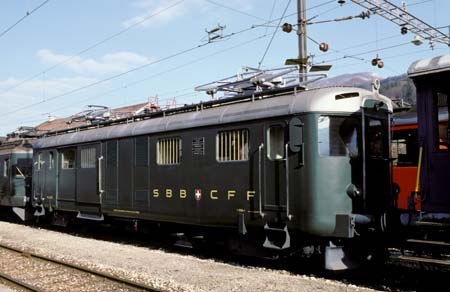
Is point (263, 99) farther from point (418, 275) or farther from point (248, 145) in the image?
point (418, 275)

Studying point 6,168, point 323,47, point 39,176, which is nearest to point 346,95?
point 323,47

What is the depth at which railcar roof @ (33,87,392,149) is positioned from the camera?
8797mm

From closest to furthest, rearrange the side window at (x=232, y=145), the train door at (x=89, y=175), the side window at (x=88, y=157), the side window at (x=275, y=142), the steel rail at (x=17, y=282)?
the steel rail at (x=17, y=282) < the side window at (x=275, y=142) < the side window at (x=232, y=145) < the train door at (x=89, y=175) < the side window at (x=88, y=157)

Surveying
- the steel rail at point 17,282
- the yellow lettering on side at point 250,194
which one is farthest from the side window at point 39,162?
the yellow lettering on side at point 250,194

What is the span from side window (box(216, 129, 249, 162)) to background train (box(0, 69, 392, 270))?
0.02 meters

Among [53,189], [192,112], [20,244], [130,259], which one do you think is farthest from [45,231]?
[192,112]

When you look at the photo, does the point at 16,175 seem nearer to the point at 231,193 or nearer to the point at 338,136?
the point at 231,193

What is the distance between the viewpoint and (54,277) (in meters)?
9.51

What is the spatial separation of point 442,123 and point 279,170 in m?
2.89

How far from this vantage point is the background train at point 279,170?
8.62m

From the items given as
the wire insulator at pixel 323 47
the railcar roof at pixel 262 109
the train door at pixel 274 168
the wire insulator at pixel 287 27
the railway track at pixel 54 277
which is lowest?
the railway track at pixel 54 277

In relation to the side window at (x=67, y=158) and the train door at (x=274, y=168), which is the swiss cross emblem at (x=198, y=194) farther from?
the side window at (x=67, y=158)

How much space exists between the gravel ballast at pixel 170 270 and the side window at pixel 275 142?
6.74 ft

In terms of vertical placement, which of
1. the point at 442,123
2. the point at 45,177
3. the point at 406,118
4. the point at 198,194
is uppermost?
the point at 406,118
